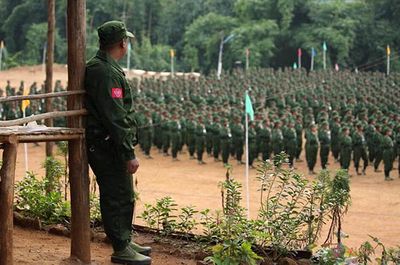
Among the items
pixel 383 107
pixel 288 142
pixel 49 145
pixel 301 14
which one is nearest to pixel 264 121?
pixel 288 142

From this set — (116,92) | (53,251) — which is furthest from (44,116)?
(53,251)

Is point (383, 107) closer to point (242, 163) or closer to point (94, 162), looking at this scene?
point (242, 163)

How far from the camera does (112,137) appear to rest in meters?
4.92

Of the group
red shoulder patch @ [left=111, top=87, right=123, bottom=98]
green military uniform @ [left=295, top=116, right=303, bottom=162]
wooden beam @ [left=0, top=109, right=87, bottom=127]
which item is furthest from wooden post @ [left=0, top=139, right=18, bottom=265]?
green military uniform @ [left=295, top=116, right=303, bottom=162]

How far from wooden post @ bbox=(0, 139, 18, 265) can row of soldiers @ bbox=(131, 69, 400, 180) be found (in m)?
11.3

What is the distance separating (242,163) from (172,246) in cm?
1398

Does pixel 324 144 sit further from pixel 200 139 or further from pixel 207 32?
pixel 207 32

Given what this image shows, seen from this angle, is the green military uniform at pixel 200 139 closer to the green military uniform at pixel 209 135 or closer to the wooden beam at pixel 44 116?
the green military uniform at pixel 209 135

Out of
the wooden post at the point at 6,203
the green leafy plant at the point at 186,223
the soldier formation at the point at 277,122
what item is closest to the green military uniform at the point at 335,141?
the soldier formation at the point at 277,122

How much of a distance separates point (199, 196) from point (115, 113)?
966 cm

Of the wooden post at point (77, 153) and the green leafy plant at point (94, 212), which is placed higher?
the wooden post at point (77, 153)

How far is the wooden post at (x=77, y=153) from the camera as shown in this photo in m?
5.09

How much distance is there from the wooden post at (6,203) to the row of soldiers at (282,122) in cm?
1130

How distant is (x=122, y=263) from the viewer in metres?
5.18
